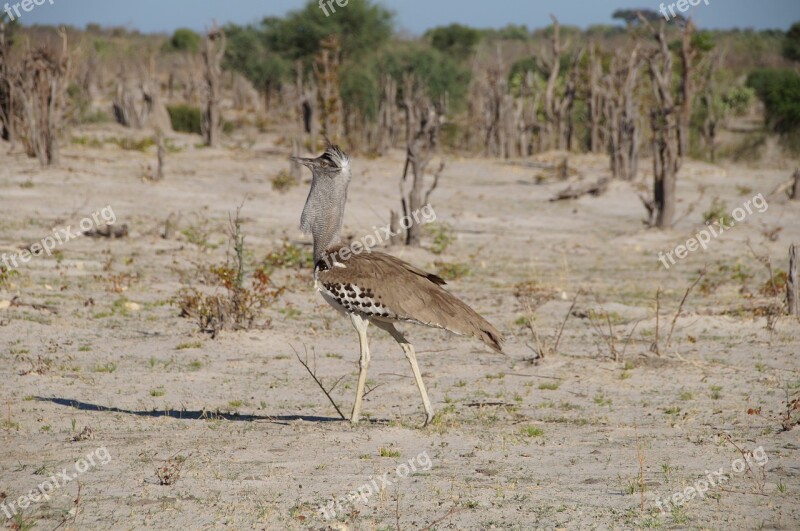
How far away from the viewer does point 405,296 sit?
6.78m

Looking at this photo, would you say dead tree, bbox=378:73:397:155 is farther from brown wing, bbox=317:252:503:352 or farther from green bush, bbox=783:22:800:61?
green bush, bbox=783:22:800:61

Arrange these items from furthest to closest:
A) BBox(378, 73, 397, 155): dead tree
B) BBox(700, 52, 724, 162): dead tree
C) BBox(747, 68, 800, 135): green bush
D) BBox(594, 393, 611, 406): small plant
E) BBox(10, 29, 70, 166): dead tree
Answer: BBox(747, 68, 800, 135): green bush < BBox(700, 52, 724, 162): dead tree < BBox(378, 73, 397, 155): dead tree < BBox(10, 29, 70, 166): dead tree < BBox(594, 393, 611, 406): small plant

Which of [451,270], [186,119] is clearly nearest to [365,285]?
[451,270]

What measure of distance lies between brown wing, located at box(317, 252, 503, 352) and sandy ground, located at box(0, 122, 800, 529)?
796 millimetres

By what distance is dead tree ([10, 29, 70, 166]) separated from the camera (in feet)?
69.8

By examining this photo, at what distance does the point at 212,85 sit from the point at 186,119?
677 centimetres

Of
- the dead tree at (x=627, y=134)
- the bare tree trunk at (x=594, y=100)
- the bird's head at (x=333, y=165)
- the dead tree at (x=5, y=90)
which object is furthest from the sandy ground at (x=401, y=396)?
the bare tree trunk at (x=594, y=100)

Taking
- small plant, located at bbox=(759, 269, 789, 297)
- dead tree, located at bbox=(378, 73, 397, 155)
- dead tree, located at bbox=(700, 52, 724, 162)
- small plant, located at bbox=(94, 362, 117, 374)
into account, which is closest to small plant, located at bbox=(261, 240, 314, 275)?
small plant, located at bbox=(94, 362, 117, 374)

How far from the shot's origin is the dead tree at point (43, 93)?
2127cm

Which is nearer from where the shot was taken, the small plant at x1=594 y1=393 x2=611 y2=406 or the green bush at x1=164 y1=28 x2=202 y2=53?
the small plant at x1=594 y1=393 x2=611 y2=406

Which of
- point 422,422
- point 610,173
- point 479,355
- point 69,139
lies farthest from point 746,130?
point 422,422

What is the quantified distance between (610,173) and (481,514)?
2284 centimetres

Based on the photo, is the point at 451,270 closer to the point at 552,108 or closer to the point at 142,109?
the point at 142,109

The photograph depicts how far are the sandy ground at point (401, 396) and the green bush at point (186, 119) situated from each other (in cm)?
1763
